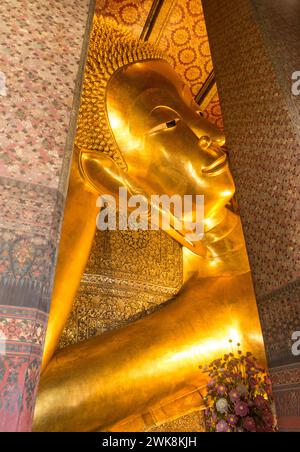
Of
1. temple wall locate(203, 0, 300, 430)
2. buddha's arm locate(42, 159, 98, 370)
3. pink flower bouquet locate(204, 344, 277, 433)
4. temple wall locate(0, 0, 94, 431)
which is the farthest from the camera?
buddha's arm locate(42, 159, 98, 370)

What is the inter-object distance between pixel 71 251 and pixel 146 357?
677mm

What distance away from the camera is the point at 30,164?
4.39 feet

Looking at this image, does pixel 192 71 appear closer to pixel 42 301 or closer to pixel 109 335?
pixel 109 335

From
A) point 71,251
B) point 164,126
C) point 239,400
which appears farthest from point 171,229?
point 239,400

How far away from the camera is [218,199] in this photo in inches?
107

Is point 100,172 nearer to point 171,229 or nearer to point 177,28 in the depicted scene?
point 171,229

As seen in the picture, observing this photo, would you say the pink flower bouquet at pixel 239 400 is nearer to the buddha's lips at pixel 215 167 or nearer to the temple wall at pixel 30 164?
the buddha's lips at pixel 215 167

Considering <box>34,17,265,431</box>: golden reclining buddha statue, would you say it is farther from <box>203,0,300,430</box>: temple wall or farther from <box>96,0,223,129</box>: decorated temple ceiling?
<box>203,0,300,430</box>: temple wall

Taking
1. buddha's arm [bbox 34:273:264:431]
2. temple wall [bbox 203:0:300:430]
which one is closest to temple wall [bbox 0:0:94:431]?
temple wall [bbox 203:0:300:430]

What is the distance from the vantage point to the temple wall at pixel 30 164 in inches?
43.9

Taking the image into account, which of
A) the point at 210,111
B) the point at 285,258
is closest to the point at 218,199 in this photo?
the point at 285,258

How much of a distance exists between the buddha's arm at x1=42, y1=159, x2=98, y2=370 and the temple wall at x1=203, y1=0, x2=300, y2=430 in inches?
38.1

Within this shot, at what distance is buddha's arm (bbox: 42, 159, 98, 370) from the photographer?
2.24 m

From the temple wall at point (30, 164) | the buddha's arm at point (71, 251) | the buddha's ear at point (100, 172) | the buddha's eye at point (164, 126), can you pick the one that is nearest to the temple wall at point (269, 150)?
the buddha's eye at point (164, 126)
